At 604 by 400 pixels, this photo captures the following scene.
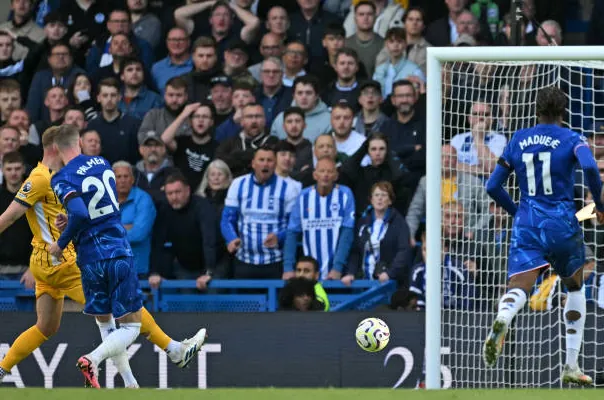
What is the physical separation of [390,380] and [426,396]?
457cm

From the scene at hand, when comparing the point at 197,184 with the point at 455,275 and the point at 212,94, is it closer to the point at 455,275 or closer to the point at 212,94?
the point at 212,94

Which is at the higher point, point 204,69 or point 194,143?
point 204,69

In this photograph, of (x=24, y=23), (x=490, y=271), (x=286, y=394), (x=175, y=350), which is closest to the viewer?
(x=286, y=394)

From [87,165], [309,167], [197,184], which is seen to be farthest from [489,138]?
[87,165]

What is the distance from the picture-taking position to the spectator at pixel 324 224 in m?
11.6

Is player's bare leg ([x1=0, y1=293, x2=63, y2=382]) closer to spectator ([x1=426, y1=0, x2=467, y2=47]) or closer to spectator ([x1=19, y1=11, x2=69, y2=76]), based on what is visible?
→ spectator ([x1=19, y1=11, x2=69, y2=76])

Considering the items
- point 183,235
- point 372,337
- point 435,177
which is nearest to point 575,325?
point 435,177

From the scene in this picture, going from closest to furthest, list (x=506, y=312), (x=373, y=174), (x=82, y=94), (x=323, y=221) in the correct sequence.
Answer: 1. (x=506, y=312)
2. (x=323, y=221)
3. (x=373, y=174)
4. (x=82, y=94)

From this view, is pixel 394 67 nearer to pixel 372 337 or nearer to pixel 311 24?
pixel 311 24

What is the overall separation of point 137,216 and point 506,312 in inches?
176

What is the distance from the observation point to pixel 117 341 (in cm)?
870

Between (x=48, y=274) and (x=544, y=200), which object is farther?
(x=48, y=274)

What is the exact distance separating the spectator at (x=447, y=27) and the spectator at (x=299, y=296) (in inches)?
111

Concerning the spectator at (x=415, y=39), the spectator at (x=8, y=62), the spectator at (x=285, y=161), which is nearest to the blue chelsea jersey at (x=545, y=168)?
the spectator at (x=285, y=161)
